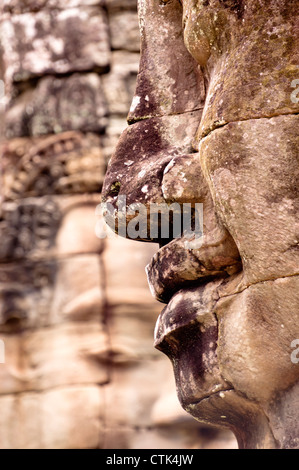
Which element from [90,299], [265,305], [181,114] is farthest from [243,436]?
[90,299]

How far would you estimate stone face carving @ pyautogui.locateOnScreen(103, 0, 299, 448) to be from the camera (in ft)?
4.88

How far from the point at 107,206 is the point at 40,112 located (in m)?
3.64

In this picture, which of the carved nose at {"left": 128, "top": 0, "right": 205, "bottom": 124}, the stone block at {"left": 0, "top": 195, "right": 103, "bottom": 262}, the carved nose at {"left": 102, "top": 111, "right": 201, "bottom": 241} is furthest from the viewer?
the stone block at {"left": 0, "top": 195, "right": 103, "bottom": 262}

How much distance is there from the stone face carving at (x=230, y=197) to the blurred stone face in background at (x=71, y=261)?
324 cm

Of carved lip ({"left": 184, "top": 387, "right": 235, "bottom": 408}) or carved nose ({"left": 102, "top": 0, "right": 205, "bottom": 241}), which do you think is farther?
carved nose ({"left": 102, "top": 0, "right": 205, "bottom": 241})

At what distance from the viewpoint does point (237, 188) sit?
153 centimetres

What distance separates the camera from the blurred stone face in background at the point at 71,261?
16.3 ft

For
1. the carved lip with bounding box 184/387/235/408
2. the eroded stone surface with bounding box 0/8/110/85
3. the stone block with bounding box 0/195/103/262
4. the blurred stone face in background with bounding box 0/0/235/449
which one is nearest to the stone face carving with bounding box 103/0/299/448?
the carved lip with bounding box 184/387/235/408

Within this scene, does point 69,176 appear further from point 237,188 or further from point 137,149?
point 237,188

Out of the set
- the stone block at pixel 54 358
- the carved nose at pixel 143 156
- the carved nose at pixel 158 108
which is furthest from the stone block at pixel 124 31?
the carved nose at pixel 143 156

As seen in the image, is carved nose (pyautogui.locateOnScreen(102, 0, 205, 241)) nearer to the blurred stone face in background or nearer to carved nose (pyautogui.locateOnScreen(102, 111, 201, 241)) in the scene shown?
carved nose (pyautogui.locateOnScreen(102, 111, 201, 241))

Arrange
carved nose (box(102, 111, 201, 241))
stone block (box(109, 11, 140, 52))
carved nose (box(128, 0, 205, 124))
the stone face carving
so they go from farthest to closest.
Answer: stone block (box(109, 11, 140, 52)) < carved nose (box(128, 0, 205, 124)) < carved nose (box(102, 111, 201, 241)) < the stone face carving

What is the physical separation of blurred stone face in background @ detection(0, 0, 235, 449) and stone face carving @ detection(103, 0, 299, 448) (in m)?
3.24

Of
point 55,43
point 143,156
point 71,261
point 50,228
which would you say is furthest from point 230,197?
point 55,43
